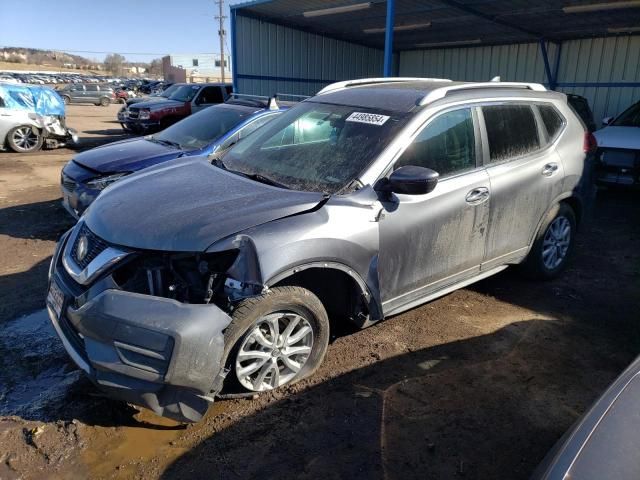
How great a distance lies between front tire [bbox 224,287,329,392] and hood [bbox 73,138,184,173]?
339cm

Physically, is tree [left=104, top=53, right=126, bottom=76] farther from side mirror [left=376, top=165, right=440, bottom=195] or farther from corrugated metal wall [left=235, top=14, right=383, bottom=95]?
side mirror [left=376, top=165, right=440, bottom=195]

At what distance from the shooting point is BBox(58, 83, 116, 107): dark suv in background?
3309 cm

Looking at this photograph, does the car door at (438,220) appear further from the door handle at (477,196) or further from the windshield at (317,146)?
the windshield at (317,146)

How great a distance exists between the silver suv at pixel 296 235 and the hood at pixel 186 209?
0.01 m

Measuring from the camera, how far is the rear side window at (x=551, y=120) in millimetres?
4434

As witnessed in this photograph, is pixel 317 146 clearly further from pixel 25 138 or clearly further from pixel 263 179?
pixel 25 138

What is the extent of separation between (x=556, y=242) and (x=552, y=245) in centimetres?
6

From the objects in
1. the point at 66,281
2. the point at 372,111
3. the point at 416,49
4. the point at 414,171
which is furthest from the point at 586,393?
the point at 416,49

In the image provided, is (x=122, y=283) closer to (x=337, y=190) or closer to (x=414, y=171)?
(x=337, y=190)

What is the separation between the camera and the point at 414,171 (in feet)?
10.3

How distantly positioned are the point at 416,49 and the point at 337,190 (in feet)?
55.9

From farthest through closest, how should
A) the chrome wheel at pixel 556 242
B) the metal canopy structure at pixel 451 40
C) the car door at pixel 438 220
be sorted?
the metal canopy structure at pixel 451 40
the chrome wheel at pixel 556 242
the car door at pixel 438 220

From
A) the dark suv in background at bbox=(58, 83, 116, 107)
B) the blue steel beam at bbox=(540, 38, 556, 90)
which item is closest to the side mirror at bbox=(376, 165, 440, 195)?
the blue steel beam at bbox=(540, 38, 556, 90)

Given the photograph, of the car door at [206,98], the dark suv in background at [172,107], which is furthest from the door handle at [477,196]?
the car door at [206,98]
